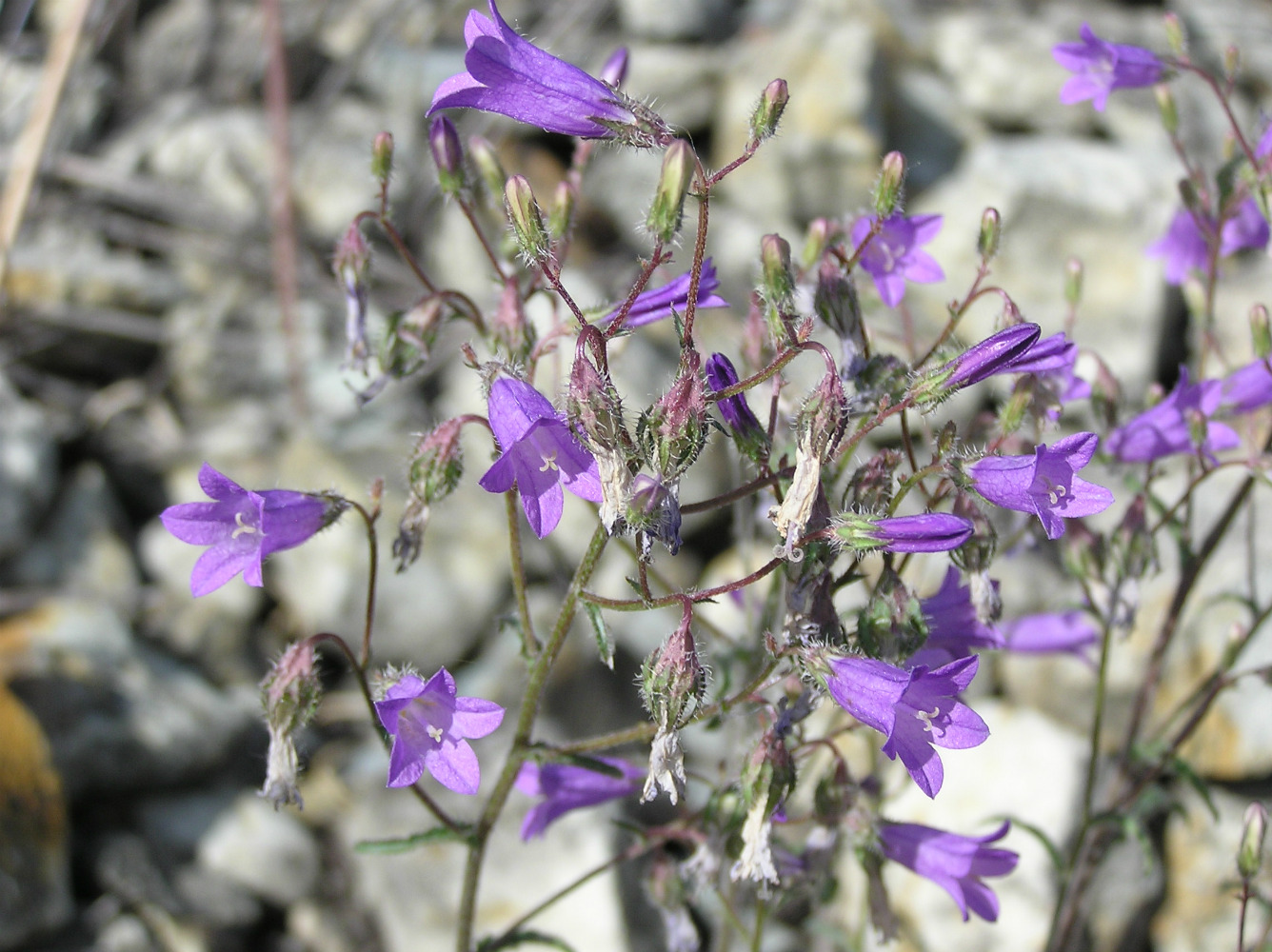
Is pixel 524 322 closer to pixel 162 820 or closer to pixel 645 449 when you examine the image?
pixel 645 449

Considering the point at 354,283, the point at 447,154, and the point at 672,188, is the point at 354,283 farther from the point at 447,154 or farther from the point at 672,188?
the point at 672,188

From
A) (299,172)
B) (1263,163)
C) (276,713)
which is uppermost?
(1263,163)

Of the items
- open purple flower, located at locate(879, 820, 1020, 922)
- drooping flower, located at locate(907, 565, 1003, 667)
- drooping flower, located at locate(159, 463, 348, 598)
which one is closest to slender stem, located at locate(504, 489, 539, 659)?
drooping flower, located at locate(159, 463, 348, 598)

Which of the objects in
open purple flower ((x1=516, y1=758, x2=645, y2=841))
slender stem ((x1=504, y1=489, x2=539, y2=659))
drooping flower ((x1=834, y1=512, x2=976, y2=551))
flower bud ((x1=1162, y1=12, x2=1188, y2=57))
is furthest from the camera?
flower bud ((x1=1162, y1=12, x2=1188, y2=57))

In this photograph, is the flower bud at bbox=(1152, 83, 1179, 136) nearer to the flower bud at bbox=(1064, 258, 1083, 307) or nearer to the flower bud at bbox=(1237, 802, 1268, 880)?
the flower bud at bbox=(1064, 258, 1083, 307)

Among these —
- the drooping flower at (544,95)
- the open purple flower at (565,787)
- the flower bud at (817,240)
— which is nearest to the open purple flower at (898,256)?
the flower bud at (817,240)

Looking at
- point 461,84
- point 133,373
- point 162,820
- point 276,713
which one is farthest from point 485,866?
point 133,373
